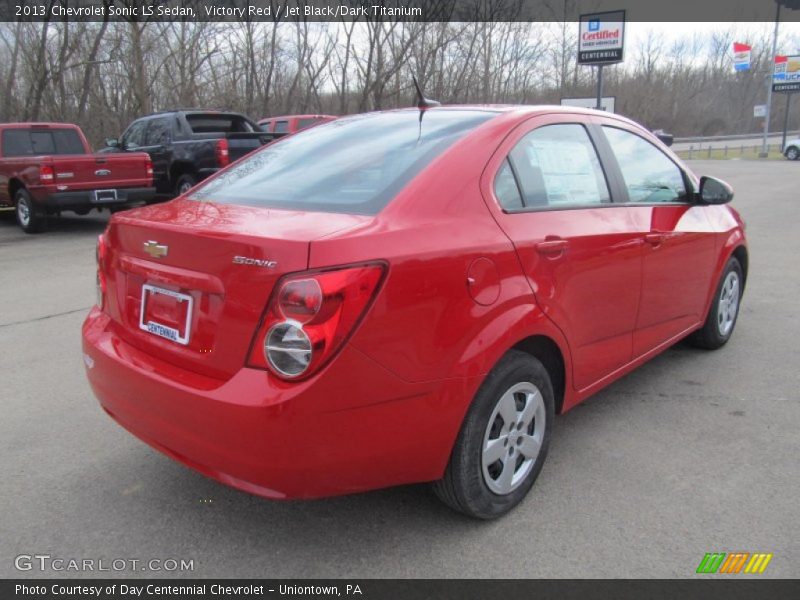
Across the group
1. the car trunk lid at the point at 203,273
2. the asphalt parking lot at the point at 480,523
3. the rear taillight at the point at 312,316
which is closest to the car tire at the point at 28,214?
the asphalt parking lot at the point at 480,523

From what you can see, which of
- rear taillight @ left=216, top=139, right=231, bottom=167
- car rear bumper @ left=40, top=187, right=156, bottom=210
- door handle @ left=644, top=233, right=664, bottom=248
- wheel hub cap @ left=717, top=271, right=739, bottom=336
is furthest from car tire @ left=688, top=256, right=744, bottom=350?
car rear bumper @ left=40, top=187, right=156, bottom=210

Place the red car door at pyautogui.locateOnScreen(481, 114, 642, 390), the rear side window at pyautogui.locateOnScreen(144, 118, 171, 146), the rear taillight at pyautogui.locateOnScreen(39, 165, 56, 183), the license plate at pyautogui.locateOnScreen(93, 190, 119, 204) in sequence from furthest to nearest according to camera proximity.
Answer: the rear side window at pyautogui.locateOnScreen(144, 118, 171, 146) → the license plate at pyautogui.locateOnScreen(93, 190, 119, 204) → the rear taillight at pyautogui.locateOnScreen(39, 165, 56, 183) → the red car door at pyautogui.locateOnScreen(481, 114, 642, 390)

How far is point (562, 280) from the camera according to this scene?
288 cm

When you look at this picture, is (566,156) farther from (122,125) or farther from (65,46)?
(122,125)

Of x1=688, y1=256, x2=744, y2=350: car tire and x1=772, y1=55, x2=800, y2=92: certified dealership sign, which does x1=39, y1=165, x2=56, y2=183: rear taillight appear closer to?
x1=688, y1=256, x2=744, y2=350: car tire

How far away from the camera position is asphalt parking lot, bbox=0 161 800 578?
2.49m

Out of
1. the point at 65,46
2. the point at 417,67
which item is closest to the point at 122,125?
the point at 65,46

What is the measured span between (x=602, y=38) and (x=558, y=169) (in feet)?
81.3

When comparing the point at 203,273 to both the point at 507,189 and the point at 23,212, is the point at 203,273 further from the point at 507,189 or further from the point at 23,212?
the point at 23,212

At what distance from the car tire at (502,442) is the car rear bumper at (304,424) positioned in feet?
0.33

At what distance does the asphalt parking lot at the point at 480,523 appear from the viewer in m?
2.49

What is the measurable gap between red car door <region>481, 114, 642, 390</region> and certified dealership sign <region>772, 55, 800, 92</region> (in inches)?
1741

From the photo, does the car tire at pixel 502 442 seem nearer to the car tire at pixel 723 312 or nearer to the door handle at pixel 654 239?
the door handle at pixel 654 239
